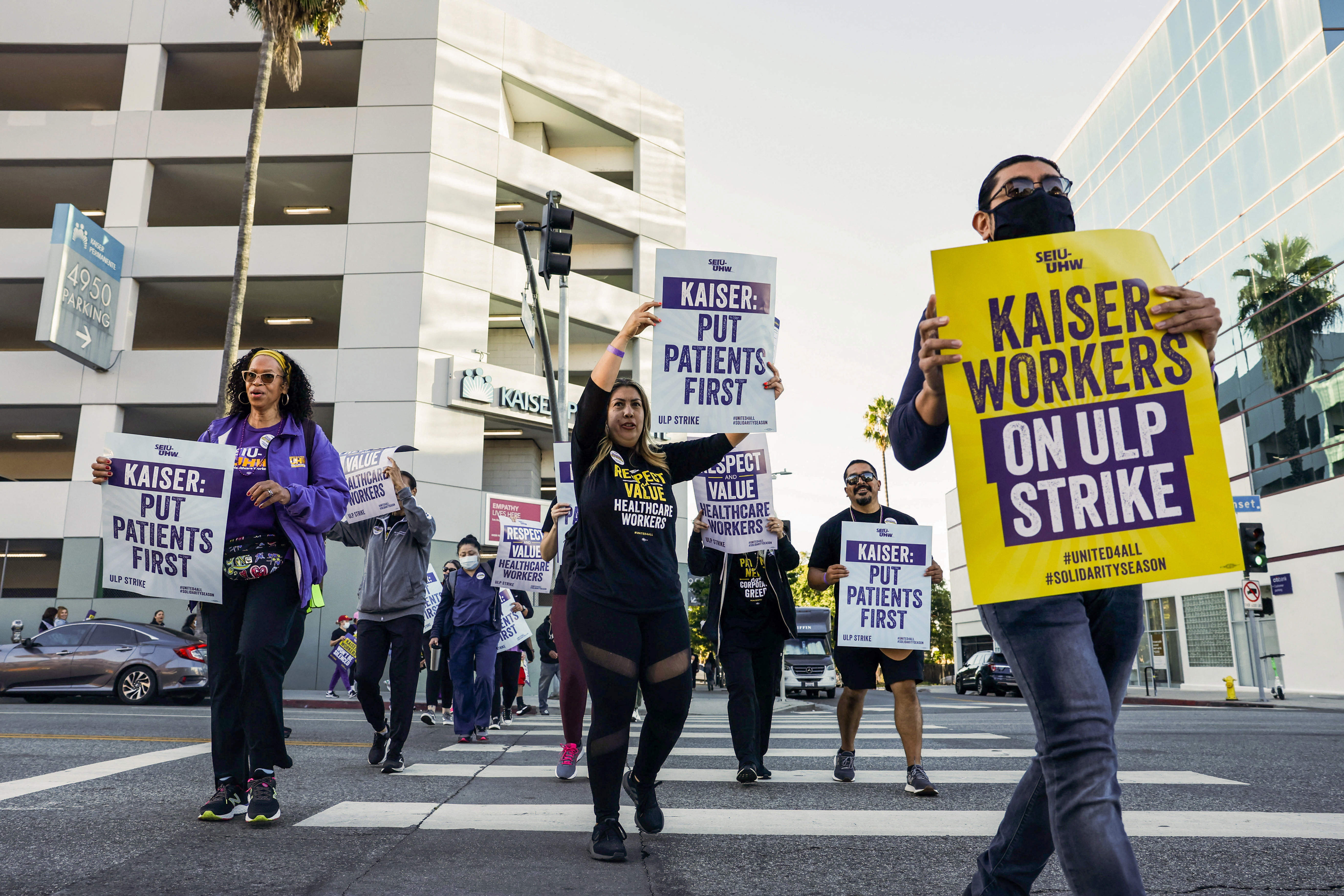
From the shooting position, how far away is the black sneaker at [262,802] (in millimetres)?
3904

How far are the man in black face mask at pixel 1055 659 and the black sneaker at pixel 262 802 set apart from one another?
113 inches

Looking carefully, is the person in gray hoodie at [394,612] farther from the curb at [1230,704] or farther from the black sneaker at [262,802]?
the curb at [1230,704]

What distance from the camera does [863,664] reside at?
6105mm

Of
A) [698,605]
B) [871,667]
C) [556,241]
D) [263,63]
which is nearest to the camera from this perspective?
[871,667]

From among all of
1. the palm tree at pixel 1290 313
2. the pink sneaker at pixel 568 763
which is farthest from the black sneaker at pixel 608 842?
the palm tree at pixel 1290 313

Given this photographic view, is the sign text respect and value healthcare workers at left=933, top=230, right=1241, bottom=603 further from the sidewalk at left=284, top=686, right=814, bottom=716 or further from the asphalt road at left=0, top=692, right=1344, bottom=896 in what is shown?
the sidewalk at left=284, top=686, right=814, bottom=716

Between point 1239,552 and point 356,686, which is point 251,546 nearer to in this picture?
point 356,686

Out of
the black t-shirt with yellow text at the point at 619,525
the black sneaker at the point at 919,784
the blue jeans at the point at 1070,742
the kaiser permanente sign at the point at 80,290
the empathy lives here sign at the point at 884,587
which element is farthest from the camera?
the kaiser permanente sign at the point at 80,290

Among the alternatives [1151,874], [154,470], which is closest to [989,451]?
[1151,874]

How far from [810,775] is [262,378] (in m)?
4.15

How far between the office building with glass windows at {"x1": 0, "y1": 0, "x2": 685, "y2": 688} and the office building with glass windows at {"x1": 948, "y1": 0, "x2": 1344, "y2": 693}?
1574 centimetres

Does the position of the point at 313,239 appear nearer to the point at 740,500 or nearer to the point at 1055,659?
the point at 740,500

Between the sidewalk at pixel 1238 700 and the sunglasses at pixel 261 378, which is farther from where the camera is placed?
the sidewalk at pixel 1238 700

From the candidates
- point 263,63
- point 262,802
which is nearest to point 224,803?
point 262,802
